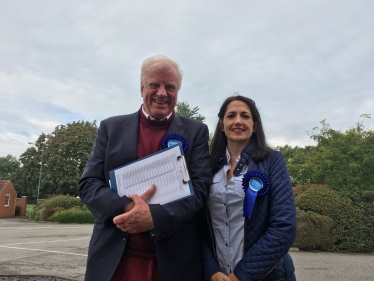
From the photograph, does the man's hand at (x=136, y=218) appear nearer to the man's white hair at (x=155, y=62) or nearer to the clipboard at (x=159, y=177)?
the clipboard at (x=159, y=177)

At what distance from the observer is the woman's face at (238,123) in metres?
2.33

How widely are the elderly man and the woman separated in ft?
0.54

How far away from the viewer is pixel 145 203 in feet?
5.81

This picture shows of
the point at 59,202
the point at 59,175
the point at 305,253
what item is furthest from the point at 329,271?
the point at 59,175

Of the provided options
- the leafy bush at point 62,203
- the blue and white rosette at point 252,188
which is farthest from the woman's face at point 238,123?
the leafy bush at point 62,203

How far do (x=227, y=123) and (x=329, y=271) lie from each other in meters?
6.37

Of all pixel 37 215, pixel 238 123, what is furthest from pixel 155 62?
pixel 37 215

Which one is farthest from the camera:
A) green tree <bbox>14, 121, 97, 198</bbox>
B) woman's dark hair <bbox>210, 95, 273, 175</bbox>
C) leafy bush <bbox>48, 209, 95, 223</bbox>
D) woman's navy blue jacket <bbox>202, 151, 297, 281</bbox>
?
green tree <bbox>14, 121, 97, 198</bbox>

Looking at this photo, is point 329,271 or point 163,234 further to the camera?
point 329,271

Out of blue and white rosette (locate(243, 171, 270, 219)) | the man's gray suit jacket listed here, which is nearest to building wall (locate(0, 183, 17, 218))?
the man's gray suit jacket

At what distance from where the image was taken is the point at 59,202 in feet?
90.0

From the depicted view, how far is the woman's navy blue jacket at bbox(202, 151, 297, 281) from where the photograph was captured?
6.28ft

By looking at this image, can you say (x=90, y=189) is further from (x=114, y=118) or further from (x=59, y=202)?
(x=59, y=202)

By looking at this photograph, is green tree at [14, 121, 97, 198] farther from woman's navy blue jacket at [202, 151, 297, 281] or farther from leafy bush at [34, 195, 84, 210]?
woman's navy blue jacket at [202, 151, 297, 281]
